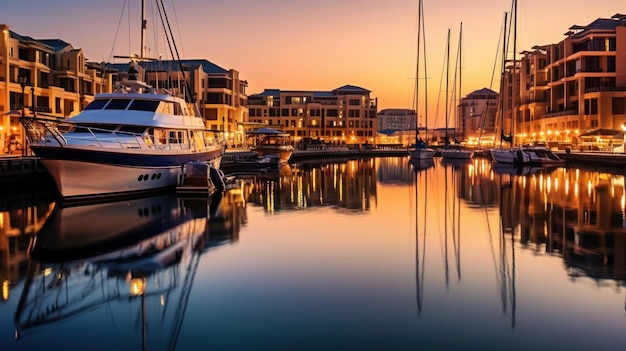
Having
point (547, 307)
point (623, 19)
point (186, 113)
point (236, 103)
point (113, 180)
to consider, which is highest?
point (623, 19)

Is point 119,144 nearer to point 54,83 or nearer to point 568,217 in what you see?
point 568,217

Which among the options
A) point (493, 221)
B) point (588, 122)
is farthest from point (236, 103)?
point (493, 221)

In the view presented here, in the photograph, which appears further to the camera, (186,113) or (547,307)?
(186,113)

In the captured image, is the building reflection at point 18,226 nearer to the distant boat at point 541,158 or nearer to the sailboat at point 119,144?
the sailboat at point 119,144

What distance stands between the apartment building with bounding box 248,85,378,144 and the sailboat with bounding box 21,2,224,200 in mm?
100968

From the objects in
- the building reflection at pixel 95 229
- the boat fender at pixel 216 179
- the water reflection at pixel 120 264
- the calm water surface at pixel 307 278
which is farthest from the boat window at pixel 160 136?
the water reflection at pixel 120 264

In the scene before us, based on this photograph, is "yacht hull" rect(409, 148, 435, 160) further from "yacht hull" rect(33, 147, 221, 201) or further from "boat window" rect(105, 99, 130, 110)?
"boat window" rect(105, 99, 130, 110)

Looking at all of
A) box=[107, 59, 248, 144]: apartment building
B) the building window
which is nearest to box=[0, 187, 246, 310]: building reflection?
box=[107, 59, 248, 144]: apartment building

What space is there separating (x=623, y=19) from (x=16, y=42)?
79.8 m

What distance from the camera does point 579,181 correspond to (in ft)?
135

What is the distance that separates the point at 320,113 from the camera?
135 meters

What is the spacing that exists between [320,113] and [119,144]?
362ft

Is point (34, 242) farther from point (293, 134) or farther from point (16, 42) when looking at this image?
point (293, 134)

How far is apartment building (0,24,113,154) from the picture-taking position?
53.1m
